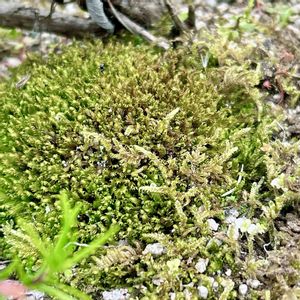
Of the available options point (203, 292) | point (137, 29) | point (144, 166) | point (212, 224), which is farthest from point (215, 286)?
point (137, 29)

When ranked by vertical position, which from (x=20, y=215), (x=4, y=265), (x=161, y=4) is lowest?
(x=4, y=265)

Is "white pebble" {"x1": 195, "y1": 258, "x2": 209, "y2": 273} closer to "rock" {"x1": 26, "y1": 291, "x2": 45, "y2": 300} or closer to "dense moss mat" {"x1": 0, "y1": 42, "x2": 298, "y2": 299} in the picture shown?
"dense moss mat" {"x1": 0, "y1": 42, "x2": 298, "y2": 299}

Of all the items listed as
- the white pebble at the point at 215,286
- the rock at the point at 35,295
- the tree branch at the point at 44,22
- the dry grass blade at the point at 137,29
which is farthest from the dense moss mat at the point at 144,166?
the tree branch at the point at 44,22

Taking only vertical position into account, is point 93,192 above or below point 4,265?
above

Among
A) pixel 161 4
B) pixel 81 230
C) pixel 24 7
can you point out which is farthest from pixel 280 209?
pixel 24 7

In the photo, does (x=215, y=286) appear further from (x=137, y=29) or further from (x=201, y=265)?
(x=137, y=29)

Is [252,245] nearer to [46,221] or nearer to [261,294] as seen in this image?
[261,294]

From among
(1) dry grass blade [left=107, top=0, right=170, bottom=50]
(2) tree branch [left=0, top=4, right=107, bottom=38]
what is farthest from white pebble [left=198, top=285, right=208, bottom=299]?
(2) tree branch [left=0, top=4, right=107, bottom=38]

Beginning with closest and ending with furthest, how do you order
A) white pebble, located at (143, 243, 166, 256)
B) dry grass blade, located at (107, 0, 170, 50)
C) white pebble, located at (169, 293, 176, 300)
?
white pebble, located at (169, 293, 176, 300) < white pebble, located at (143, 243, 166, 256) < dry grass blade, located at (107, 0, 170, 50)
